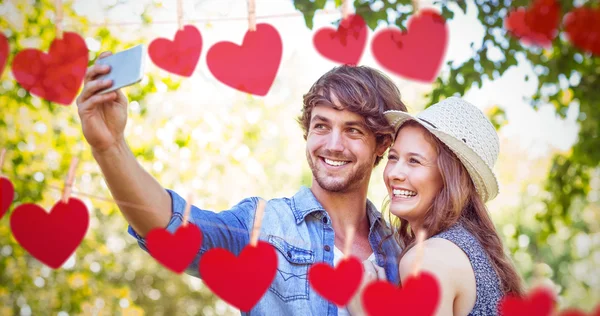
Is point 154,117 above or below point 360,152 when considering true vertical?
below

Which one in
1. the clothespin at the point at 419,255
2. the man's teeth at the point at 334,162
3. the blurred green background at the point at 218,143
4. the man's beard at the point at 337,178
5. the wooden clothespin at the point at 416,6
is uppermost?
the wooden clothespin at the point at 416,6

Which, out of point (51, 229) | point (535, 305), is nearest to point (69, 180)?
point (51, 229)

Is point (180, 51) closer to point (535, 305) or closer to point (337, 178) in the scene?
point (337, 178)

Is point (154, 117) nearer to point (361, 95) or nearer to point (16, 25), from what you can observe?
point (16, 25)

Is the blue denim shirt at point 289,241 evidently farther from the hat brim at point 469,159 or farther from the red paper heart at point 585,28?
the red paper heart at point 585,28

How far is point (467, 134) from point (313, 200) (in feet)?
1.81

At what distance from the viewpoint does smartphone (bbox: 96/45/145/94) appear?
124 cm

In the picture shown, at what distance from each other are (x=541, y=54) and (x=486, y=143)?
0.91 m

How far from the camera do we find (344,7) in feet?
4.61

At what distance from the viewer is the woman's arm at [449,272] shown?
1451mm

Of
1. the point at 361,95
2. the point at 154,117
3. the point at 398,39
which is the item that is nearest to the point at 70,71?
the point at 398,39

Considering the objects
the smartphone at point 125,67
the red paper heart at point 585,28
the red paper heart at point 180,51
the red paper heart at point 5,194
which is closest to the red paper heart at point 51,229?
the red paper heart at point 5,194

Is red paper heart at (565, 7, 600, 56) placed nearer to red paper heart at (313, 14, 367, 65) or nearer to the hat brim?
red paper heart at (313, 14, 367, 65)

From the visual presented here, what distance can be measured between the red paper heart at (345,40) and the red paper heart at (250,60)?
106 millimetres
